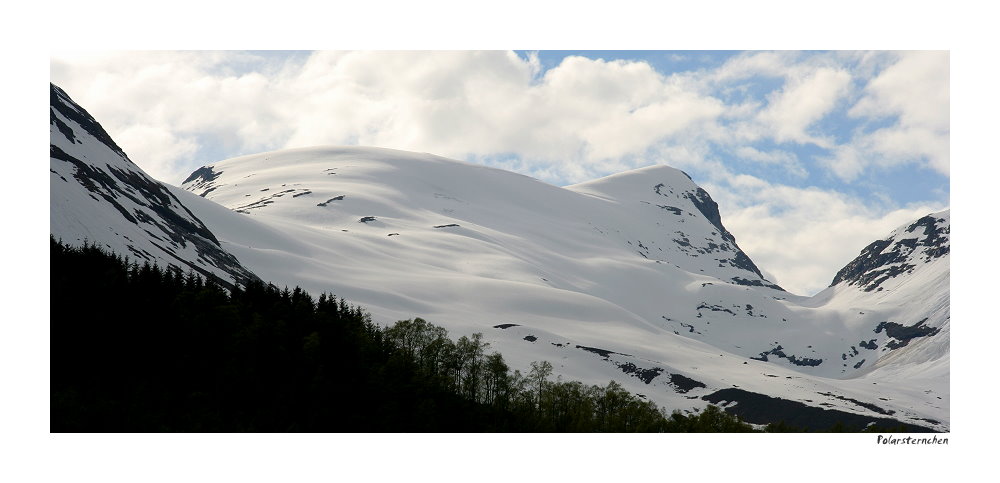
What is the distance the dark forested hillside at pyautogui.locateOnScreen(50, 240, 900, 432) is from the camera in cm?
9031

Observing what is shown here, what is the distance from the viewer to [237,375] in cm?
10431

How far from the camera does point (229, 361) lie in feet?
349

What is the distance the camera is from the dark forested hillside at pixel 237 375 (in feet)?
296

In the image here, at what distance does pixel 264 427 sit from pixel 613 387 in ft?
268

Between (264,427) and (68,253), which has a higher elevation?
(68,253)

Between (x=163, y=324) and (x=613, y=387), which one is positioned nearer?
(x=163, y=324)
